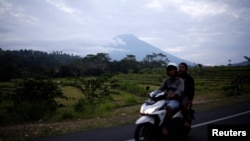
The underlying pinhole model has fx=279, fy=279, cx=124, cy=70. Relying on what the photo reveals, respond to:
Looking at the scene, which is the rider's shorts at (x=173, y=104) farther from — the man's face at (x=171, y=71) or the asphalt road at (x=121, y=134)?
the asphalt road at (x=121, y=134)

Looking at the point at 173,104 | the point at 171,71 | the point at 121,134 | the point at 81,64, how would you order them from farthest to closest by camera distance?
1. the point at 81,64
2. the point at 121,134
3. the point at 171,71
4. the point at 173,104

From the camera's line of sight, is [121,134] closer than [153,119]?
No

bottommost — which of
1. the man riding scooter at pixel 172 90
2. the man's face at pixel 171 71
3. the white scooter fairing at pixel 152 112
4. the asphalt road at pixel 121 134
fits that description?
the asphalt road at pixel 121 134

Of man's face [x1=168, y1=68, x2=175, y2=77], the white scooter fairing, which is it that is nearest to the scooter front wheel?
the white scooter fairing

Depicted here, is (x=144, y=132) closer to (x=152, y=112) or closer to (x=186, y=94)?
(x=152, y=112)

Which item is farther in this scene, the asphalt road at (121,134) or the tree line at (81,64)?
the tree line at (81,64)

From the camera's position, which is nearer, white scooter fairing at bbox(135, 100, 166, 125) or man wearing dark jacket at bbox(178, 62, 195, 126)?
white scooter fairing at bbox(135, 100, 166, 125)

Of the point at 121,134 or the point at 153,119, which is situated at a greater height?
the point at 153,119

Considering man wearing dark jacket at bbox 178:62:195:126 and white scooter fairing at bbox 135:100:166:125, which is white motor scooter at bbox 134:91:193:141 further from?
man wearing dark jacket at bbox 178:62:195:126

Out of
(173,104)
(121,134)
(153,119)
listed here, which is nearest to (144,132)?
(153,119)

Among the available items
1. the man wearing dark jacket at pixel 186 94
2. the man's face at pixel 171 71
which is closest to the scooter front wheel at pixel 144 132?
the man wearing dark jacket at pixel 186 94

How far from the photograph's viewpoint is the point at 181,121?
6.78 m

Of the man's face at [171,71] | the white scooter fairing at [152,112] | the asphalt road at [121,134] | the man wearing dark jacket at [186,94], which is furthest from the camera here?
the asphalt road at [121,134]

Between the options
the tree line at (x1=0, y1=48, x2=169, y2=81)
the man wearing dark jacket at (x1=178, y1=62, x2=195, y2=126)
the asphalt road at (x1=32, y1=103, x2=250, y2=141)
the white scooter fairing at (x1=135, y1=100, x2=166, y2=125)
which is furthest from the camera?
the tree line at (x1=0, y1=48, x2=169, y2=81)
